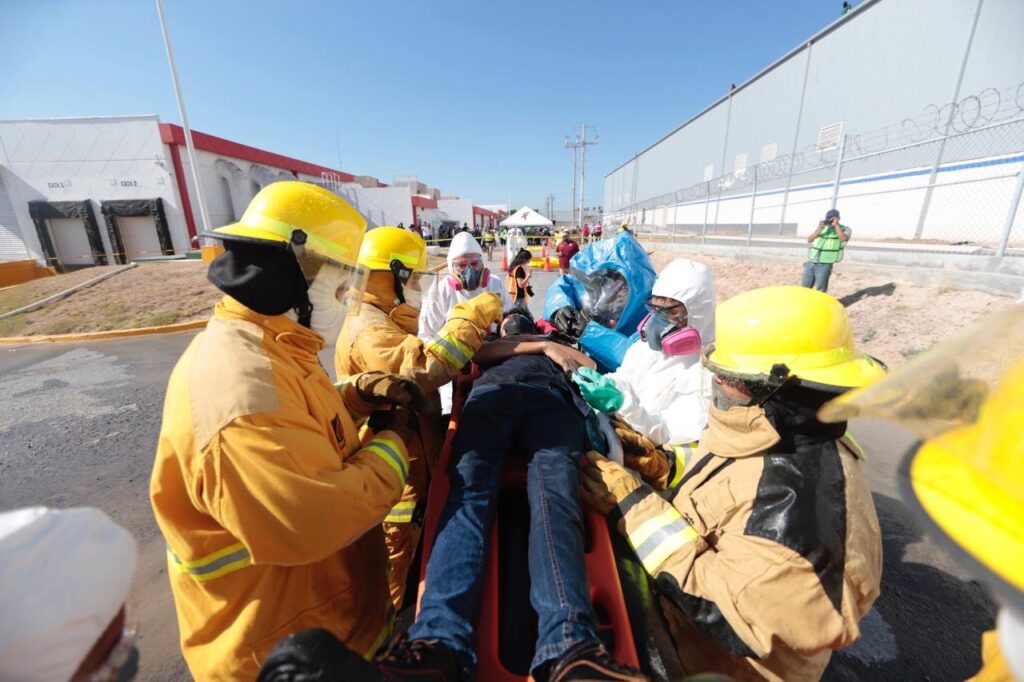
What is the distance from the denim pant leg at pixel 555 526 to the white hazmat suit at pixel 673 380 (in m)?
0.40

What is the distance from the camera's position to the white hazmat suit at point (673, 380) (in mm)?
2221

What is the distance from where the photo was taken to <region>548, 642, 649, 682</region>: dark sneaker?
1056 mm

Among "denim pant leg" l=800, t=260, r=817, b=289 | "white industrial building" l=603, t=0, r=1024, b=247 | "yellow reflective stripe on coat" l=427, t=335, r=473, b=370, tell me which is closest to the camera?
"yellow reflective stripe on coat" l=427, t=335, r=473, b=370

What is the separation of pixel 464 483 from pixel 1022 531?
146cm

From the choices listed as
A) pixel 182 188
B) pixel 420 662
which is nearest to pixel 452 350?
pixel 420 662

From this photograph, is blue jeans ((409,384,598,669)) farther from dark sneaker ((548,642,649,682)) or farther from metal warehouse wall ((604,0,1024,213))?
metal warehouse wall ((604,0,1024,213))

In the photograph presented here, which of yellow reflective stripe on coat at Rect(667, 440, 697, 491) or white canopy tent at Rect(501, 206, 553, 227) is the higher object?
white canopy tent at Rect(501, 206, 553, 227)

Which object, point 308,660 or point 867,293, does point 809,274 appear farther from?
point 308,660

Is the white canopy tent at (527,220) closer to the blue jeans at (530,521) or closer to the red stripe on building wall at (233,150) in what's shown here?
the red stripe on building wall at (233,150)

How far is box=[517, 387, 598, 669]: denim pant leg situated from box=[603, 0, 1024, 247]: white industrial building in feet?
24.8

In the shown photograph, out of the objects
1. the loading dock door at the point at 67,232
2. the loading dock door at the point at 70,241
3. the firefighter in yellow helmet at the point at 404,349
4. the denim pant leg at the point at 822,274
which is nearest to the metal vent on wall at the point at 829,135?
the denim pant leg at the point at 822,274

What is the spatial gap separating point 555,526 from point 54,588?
4.19ft

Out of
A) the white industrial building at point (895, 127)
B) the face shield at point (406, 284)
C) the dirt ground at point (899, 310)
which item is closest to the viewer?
the face shield at point (406, 284)

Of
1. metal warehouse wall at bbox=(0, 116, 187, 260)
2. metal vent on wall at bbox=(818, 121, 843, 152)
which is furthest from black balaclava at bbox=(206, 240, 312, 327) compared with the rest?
metal warehouse wall at bbox=(0, 116, 187, 260)
